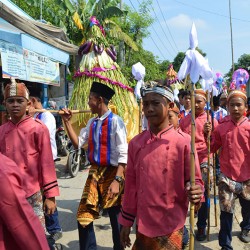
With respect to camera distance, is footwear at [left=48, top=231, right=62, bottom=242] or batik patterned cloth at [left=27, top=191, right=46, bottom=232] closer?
batik patterned cloth at [left=27, top=191, right=46, bottom=232]

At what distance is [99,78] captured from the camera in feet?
23.0

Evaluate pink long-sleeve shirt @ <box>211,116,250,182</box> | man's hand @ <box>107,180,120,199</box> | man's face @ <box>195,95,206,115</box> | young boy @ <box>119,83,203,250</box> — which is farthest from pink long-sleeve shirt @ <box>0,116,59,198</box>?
man's face @ <box>195,95,206,115</box>

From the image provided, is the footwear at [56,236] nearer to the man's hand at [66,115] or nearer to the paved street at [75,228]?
the paved street at [75,228]

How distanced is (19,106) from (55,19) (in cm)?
1543

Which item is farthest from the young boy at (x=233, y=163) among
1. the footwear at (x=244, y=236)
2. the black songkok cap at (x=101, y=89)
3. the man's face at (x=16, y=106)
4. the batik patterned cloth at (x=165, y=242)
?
the man's face at (x=16, y=106)

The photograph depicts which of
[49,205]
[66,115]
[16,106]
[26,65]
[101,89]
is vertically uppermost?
[26,65]

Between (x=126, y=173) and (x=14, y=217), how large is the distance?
1.50 m

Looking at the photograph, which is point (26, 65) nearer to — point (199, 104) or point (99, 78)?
point (99, 78)

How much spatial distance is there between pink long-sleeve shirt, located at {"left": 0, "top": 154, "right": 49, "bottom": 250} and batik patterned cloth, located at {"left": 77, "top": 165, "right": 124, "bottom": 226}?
6.94 ft

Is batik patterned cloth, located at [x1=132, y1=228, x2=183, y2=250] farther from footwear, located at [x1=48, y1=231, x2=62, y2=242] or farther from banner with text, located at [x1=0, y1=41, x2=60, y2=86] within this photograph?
banner with text, located at [x1=0, y1=41, x2=60, y2=86]

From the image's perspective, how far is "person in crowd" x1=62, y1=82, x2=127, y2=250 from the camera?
12.3ft

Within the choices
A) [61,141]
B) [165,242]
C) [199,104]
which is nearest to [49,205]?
[165,242]

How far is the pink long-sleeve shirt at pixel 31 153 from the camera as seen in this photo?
3445 millimetres

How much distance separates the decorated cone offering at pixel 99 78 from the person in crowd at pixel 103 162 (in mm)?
2923
